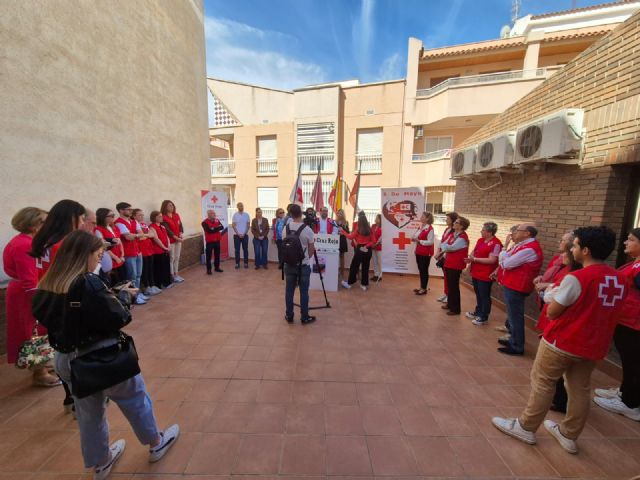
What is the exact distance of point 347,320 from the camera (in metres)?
4.43

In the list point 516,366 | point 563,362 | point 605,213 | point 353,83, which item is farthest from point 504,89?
point 563,362

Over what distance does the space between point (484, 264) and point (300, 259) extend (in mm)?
2758

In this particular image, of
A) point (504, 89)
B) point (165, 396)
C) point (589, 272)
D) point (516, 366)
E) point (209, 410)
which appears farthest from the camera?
point (504, 89)

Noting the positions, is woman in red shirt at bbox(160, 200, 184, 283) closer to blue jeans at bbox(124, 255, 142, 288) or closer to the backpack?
blue jeans at bbox(124, 255, 142, 288)

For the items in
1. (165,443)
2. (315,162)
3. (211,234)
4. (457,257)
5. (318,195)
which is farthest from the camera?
(315,162)

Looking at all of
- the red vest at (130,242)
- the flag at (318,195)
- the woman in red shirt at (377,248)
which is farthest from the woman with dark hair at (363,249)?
the red vest at (130,242)

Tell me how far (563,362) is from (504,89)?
44.1 ft

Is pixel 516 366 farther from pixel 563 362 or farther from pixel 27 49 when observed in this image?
pixel 27 49

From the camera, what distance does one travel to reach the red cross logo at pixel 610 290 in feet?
6.17

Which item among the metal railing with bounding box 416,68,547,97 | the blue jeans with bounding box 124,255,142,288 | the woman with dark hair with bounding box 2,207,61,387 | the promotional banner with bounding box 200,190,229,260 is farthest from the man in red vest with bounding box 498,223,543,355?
the metal railing with bounding box 416,68,547,97

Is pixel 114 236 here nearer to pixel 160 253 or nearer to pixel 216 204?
pixel 160 253

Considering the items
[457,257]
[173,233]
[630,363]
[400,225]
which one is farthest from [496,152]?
[173,233]

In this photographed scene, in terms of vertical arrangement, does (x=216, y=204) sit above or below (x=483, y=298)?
above

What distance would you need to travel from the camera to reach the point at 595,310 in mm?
1904
